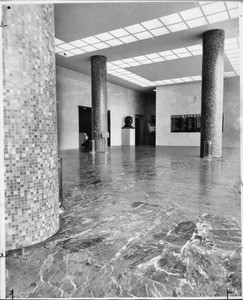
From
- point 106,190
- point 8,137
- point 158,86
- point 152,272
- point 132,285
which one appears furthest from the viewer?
point 158,86

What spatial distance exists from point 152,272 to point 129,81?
19011 mm

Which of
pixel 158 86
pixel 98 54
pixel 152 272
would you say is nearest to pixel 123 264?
pixel 152 272

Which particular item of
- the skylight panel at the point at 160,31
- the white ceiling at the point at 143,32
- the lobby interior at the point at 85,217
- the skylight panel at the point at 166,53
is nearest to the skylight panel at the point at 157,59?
the white ceiling at the point at 143,32

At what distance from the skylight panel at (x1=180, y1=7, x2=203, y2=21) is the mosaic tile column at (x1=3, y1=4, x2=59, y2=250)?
294 inches

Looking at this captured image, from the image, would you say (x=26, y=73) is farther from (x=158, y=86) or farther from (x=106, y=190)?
(x=158, y=86)

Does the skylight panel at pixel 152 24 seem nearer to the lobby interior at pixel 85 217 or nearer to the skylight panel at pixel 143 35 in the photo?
the skylight panel at pixel 143 35

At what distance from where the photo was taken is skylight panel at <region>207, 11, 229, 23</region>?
8359mm

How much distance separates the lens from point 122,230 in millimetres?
2449

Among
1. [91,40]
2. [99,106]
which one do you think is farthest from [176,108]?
[91,40]

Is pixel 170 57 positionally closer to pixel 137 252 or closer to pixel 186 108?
pixel 186 108

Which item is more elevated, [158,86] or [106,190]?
[158,86]

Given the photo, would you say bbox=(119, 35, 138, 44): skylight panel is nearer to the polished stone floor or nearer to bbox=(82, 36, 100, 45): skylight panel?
bbox=(82, 36, 100, 45): skylight panel

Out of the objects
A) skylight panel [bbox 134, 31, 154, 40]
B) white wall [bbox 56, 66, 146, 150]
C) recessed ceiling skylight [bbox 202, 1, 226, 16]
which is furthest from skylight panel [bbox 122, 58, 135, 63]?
recessed ceiling skylight [bbox 202, 1, 226, 16]

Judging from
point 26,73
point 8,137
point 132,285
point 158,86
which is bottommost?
point 132,285
